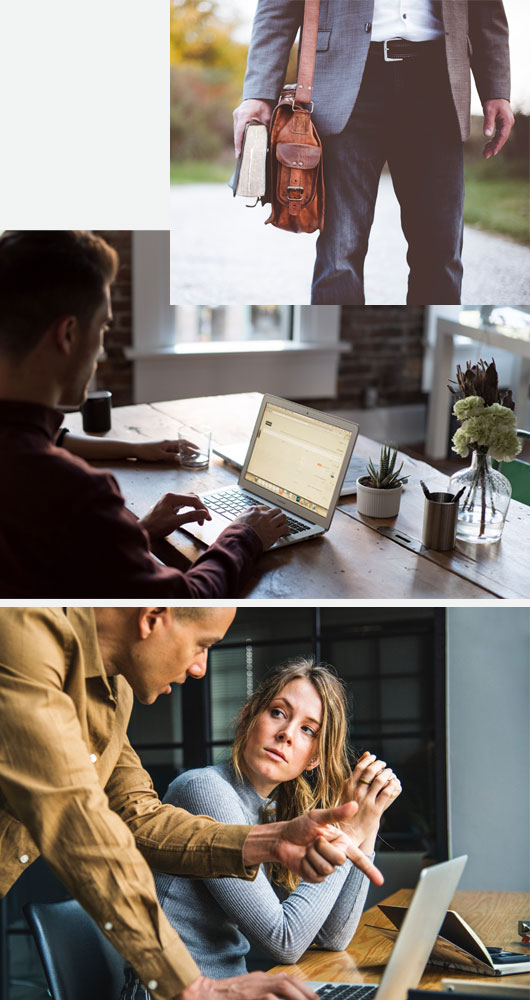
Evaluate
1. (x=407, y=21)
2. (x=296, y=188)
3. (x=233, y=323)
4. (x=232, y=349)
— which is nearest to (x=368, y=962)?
(x=296, y=188)

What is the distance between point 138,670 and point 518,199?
0.92 metres

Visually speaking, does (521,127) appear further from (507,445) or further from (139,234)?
(139,234)

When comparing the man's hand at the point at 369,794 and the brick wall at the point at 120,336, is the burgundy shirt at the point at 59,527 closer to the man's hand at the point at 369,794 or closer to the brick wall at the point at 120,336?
the man's hand at the point at 369,794

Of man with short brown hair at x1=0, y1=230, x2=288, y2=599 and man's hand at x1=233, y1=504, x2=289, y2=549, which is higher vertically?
man with short brown hair at x1=0, y1=230, x2=288, y2=599

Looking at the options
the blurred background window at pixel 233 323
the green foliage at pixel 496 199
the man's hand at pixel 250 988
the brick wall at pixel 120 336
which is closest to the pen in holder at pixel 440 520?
the green foliage at pixel 496 199

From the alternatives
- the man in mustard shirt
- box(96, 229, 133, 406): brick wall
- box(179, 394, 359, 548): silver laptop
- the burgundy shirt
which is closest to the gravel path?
box(179, 394, 359, 548): silver laptop

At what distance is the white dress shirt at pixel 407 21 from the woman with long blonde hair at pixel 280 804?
2.90 ft

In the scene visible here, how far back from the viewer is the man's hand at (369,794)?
1235 mm

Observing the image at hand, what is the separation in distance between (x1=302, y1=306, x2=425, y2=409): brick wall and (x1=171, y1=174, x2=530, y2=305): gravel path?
310 cm

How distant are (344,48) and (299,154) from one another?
0.52 ft

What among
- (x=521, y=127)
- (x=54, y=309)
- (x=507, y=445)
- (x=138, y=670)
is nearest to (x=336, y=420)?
(x=507, y=445)

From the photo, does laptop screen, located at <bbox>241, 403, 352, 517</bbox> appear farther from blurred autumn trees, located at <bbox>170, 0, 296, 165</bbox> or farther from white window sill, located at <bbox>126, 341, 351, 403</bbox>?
white window sill, located at <bbox>126, 341, 351, 403</bbox>

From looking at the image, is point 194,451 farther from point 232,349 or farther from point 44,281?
point 232,349

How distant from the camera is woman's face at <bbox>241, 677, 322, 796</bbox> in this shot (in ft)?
4.05
